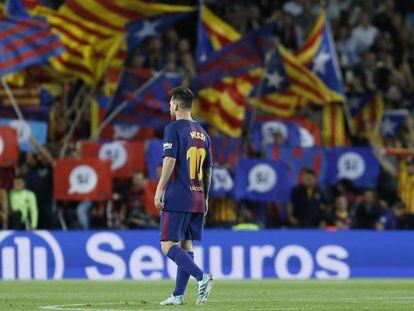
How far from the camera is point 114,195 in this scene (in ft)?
75.8

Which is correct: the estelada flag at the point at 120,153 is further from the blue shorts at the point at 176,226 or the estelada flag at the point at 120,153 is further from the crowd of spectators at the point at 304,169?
the blue shorts at the point at 176,226

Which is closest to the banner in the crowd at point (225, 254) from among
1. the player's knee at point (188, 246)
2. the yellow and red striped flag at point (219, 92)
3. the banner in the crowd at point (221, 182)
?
the banner in the crowd at point (221, 182)

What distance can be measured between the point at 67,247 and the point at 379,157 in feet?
20.5

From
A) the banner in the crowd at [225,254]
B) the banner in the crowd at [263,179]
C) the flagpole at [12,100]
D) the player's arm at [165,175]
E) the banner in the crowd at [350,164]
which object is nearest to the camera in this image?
the player's arm at [165,175]

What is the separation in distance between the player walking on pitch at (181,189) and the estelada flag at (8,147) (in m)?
10.1

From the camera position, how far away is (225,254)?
21.5 m

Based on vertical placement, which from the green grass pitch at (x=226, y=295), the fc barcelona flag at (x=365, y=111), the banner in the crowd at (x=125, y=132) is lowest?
the green grass pitch at (x=226, y=295)

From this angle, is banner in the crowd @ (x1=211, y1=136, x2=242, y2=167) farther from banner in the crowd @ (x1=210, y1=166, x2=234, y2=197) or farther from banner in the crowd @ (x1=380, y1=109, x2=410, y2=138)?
banner in the crowd @ (x1=380, y1=109, x2=410, y2=138)

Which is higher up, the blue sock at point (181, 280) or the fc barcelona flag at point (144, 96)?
the fc barcelona flag at point (144, 96)

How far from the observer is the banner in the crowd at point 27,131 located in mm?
23141

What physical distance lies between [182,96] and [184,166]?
0.66 m

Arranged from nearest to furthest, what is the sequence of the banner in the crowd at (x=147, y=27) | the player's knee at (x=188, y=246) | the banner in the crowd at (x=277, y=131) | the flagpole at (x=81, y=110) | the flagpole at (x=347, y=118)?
1. the player's knee at (x=188, y=246)
2. the flagpole at (x=81, y=110)
3. the banner in the crowd at (x=277, y=131)
4. the banner in the crowd at (x=147, y=27)
5. the flagpole at (x=347, y=118)

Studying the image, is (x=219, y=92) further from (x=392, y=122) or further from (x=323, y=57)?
(x=392, y=122)

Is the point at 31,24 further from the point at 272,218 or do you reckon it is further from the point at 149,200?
the point at 272,218
